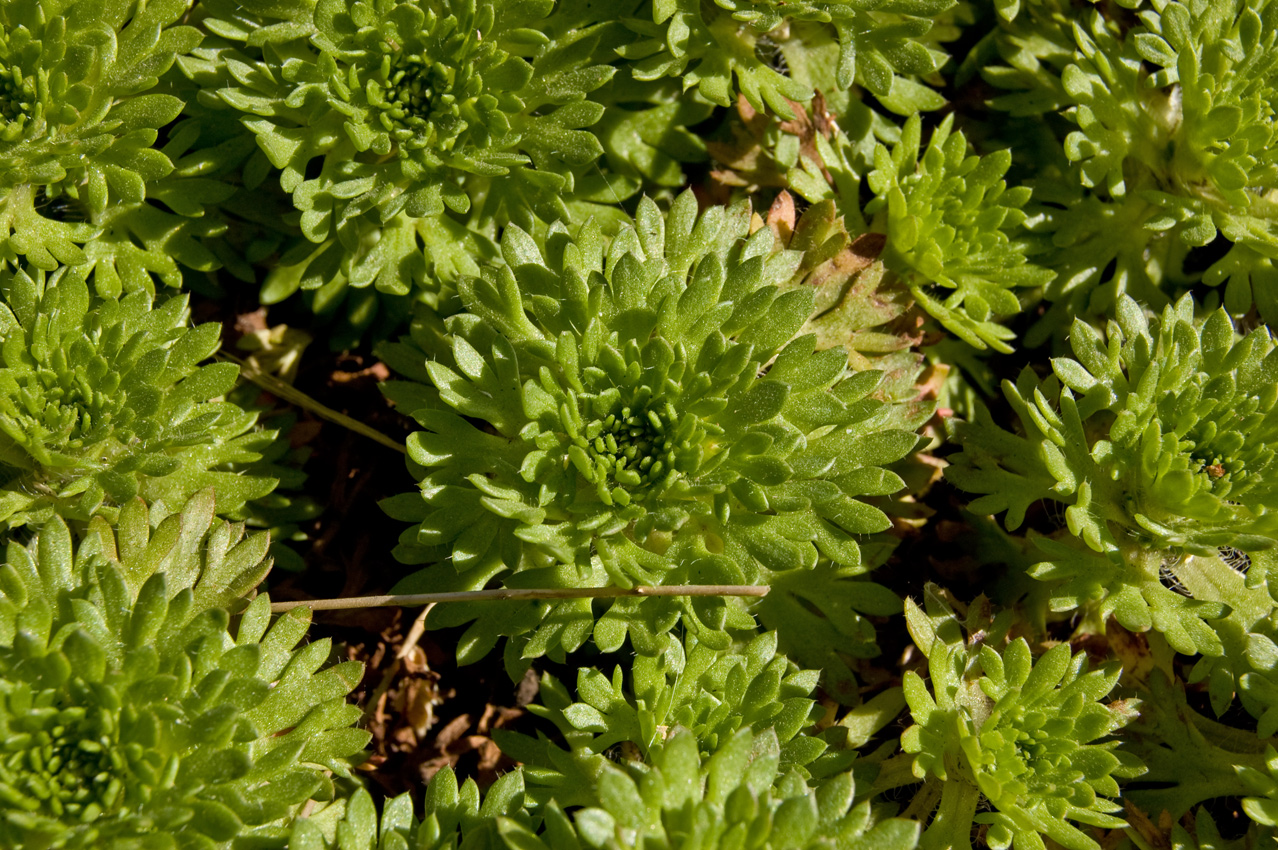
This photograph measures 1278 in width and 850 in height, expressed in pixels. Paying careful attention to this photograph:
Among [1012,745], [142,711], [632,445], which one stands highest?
[632,445]

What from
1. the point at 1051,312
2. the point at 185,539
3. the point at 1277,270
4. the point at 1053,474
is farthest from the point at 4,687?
the point at 1277,270

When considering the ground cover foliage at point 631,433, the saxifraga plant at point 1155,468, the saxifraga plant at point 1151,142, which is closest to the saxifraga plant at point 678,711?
the ground cover foliage at point 631,433

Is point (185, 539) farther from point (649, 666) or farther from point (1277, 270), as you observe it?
point (1277, 270)

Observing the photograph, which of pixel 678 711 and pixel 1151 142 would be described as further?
pixel 1151 142

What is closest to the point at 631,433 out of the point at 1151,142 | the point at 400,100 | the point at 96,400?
the point at 400,100

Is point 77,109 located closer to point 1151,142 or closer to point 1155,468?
point 1155,468

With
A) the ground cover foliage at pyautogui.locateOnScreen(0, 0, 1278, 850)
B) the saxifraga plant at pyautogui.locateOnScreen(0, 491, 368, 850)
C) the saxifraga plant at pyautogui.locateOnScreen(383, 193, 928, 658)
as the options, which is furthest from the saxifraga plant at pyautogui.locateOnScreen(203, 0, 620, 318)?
the saxifraga plant at pyautogui.locateOnScreen(0, 491, 368, 850)
